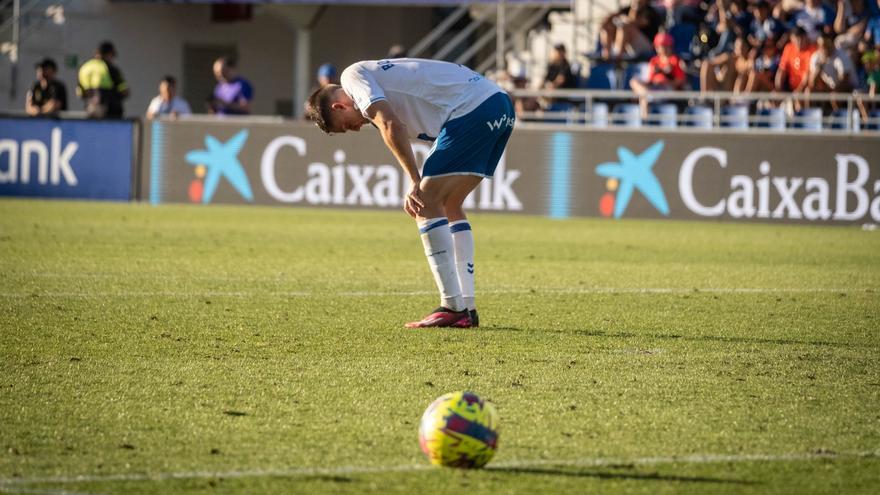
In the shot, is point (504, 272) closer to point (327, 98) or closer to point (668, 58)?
point (327, 98)

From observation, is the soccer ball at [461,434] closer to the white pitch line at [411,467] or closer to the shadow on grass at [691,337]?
the white pitch line at [411,467]

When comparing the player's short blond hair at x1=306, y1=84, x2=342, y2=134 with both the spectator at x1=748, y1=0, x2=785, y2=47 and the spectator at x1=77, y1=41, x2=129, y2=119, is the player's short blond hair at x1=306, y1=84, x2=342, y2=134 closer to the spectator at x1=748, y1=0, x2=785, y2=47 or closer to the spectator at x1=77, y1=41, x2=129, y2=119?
the spectator at x1=748, y1=0, x2=785, y2=47

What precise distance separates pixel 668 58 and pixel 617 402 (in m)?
15.7

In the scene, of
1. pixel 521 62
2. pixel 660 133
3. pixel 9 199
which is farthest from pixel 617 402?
pixel 521 62

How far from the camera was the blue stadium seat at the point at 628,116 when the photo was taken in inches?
827

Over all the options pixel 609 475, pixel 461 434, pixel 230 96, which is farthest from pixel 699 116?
pixel 461 434

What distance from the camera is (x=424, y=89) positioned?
28.0 feet

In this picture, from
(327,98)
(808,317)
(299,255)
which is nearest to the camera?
(327,98)

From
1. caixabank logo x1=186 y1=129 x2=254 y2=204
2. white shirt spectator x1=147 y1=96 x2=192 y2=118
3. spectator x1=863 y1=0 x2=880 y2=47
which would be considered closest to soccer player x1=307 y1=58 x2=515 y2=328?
caixabank logo x1=186 y1=129 x2=254 y2=204

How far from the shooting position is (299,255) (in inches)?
543

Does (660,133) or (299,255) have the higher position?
(660,133)

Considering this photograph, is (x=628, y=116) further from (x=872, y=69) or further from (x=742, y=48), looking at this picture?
(x=872, y=69)

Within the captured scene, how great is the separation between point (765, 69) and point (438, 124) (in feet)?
43.6

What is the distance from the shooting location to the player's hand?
8.42 metres
